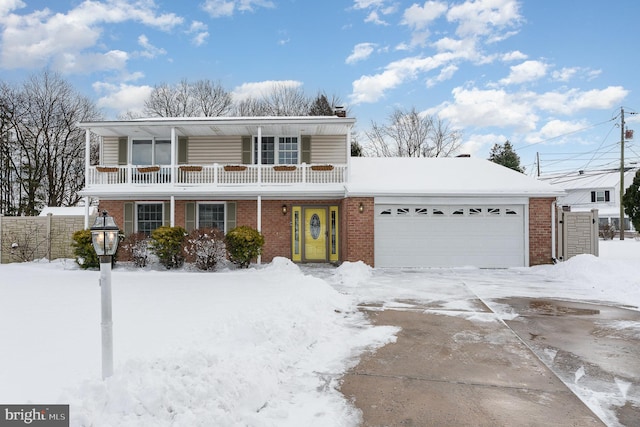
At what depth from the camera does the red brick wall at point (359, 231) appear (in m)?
13.2

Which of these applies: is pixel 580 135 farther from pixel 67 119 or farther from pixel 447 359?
pixel 67 119

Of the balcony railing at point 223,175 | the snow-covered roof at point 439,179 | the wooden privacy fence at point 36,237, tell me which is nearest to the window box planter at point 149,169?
the balcony railing at point 223,175

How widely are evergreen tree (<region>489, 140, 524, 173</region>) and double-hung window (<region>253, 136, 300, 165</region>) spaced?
22943mm

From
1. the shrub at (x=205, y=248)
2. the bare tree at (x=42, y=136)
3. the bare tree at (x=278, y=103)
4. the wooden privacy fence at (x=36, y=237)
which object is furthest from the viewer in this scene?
the bare tree at (x=278, y=103)

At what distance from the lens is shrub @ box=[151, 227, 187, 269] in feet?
39.8

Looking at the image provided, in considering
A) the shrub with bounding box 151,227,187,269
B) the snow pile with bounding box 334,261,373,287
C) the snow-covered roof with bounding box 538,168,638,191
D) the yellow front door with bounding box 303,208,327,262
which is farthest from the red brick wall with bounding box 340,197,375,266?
the snow-covered roof with bounding box 538,168,638,191

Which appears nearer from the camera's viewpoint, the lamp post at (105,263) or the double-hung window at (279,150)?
the lamp post at (105,263)

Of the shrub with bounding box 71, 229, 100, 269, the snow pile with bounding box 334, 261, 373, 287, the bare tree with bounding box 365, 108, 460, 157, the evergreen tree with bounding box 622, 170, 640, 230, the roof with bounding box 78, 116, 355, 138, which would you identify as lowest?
the snow pile with bounding box 334, 261, 373, 287

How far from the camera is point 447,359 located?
4.88 metres

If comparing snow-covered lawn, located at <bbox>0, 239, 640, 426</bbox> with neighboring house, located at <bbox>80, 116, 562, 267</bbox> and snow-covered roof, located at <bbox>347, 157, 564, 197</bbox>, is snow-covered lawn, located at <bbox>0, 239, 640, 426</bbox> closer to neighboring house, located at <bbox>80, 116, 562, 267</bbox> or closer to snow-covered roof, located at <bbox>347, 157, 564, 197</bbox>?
neighboring house, located at <bbox>80, 116, 562, 267</bbox>

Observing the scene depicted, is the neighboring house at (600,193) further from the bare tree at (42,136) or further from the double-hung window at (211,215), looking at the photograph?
the bare tree at (42,136)

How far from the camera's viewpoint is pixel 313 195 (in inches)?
558

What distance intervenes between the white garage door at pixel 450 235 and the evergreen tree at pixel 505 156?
66.6 feet

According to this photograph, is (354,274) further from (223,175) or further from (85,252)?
(85,252)
